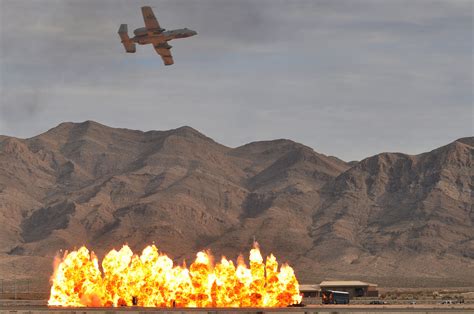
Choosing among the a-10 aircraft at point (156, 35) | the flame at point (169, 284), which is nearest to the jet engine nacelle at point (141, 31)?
the a-10 aircraft at point (156, 35)

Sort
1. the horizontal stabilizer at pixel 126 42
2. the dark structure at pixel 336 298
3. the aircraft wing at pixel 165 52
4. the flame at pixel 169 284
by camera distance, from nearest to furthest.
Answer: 1. the aircraft wing at pixel 165 52
2. the horizontal stabilizer at pixel 126 42
3. the flame at pixel 169 284
4. the dark structure at pixel 336 298

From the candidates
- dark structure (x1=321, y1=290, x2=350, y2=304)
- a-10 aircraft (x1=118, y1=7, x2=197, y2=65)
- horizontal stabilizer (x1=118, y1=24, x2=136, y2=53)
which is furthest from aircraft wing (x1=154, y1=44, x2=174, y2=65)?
dark structure (x1=321, y1=290, x2=350, y2=304)

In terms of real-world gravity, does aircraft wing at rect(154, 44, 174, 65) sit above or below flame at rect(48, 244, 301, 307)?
above

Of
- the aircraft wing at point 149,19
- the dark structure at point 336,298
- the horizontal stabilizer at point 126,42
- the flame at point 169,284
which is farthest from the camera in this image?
the dark structure at point 336,298

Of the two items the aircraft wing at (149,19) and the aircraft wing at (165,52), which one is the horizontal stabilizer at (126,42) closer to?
the aircraft wing at (165,52)

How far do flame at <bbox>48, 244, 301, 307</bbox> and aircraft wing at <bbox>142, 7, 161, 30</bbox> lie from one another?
40193mm

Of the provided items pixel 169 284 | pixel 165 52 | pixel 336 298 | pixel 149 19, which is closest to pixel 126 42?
pixel 165 52

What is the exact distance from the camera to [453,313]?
127 m

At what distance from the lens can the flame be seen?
162 meters

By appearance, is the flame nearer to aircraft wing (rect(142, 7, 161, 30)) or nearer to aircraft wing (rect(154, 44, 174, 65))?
aircraft wing (rect(154, 44, 174, 65))

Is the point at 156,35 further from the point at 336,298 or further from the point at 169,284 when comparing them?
the point at 336,298

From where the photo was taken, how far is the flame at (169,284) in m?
162

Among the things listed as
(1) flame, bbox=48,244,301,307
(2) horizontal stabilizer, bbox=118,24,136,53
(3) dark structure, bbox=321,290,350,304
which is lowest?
(3) dark structure, bbox=321,290,350,304

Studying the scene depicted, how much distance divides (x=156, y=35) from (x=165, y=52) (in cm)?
573
